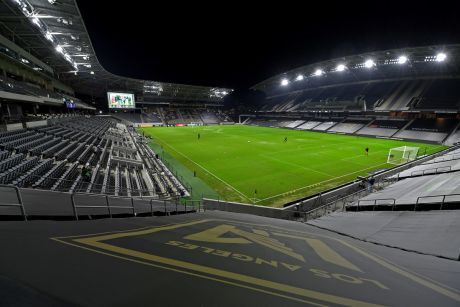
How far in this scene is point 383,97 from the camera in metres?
59.4

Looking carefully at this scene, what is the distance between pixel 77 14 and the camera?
26.6m

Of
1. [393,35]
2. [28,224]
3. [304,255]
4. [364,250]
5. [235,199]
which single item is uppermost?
[393,35]

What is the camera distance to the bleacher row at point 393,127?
4291 centimetres

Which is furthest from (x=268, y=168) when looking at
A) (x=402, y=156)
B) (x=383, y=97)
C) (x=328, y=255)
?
(x=383, y=97)

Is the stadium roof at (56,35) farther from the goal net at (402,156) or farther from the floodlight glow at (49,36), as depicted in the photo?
the goal net at (402,156)

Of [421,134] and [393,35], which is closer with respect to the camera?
[421,134]

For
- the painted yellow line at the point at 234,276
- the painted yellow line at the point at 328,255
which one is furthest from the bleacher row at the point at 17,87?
the painted yellow line at the point at 328,255

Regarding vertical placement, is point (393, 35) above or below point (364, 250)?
above

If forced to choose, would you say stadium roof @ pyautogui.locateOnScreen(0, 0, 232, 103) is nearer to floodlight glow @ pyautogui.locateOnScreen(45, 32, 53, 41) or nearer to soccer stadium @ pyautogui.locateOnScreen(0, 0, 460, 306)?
floodlight glow @ pyautogui.locateOnScreen(45, 32, 53, 41)

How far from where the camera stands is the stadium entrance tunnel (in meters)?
2.53

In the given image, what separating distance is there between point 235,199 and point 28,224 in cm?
1411

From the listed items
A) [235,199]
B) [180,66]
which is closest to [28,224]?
[235,199]

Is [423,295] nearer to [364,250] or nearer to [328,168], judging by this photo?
[364,250]

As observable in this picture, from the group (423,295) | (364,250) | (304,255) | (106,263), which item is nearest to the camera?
(106,263)
